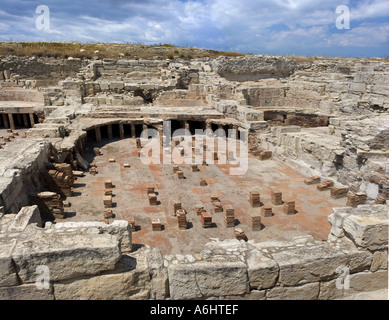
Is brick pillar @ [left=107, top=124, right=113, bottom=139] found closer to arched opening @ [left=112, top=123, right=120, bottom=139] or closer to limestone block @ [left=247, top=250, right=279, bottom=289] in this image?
arched opening @ [left=112, top=123, right=120, bottom=139]

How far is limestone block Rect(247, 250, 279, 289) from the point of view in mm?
3758

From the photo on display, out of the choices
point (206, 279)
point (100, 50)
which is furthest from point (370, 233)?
point (100, 50)

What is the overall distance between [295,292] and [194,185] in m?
6.49

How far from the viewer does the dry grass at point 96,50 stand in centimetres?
2598

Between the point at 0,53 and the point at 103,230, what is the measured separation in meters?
27.1

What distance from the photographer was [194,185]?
1024 centimetres

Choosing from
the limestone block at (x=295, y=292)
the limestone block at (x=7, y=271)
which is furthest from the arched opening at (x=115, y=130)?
the limestone block at (x=295, y=292)

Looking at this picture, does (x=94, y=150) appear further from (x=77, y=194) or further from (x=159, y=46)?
(x=159, y=46)

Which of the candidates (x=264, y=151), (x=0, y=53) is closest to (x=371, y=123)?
(x=264, y=151)

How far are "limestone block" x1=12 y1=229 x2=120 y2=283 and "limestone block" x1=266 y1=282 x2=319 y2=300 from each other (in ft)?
6.53

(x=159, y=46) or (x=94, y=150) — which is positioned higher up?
(x=159, y=46)

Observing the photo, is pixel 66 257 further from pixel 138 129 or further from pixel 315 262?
pixel 138 129

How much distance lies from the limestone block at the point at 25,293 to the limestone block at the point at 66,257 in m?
0.08
